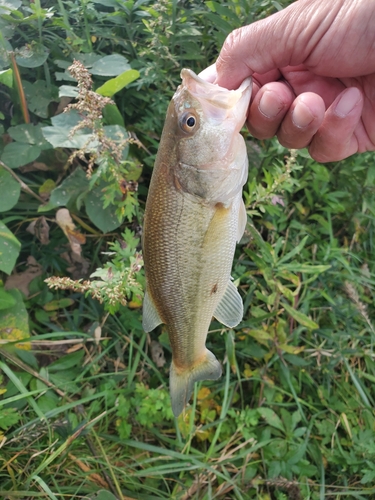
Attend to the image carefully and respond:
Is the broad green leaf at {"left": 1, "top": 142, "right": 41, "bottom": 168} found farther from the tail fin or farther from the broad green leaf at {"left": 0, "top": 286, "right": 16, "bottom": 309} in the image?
the tail fin

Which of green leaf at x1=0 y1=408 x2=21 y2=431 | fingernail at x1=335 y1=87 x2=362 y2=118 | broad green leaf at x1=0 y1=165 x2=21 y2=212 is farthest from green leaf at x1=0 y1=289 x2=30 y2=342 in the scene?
fingernail at x1=335 y1=87 x2=362 y2=118

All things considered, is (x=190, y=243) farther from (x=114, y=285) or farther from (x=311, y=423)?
(x=311, y=423)

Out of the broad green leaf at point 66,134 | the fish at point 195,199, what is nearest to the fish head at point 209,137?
the fish at point 195,199

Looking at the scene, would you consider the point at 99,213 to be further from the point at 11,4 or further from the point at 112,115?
the point at 11,4

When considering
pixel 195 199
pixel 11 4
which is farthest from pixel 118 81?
pixel 195 199

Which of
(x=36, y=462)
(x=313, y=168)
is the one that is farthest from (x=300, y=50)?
(x=36, y=462)

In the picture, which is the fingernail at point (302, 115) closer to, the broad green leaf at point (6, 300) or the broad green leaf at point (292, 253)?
the broad green leaf at point (292, 253)

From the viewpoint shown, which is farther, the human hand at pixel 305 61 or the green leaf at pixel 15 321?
the green leaf at pixel 15 321

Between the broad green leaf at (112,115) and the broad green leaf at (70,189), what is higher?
the broad green leaf at (112,115)
